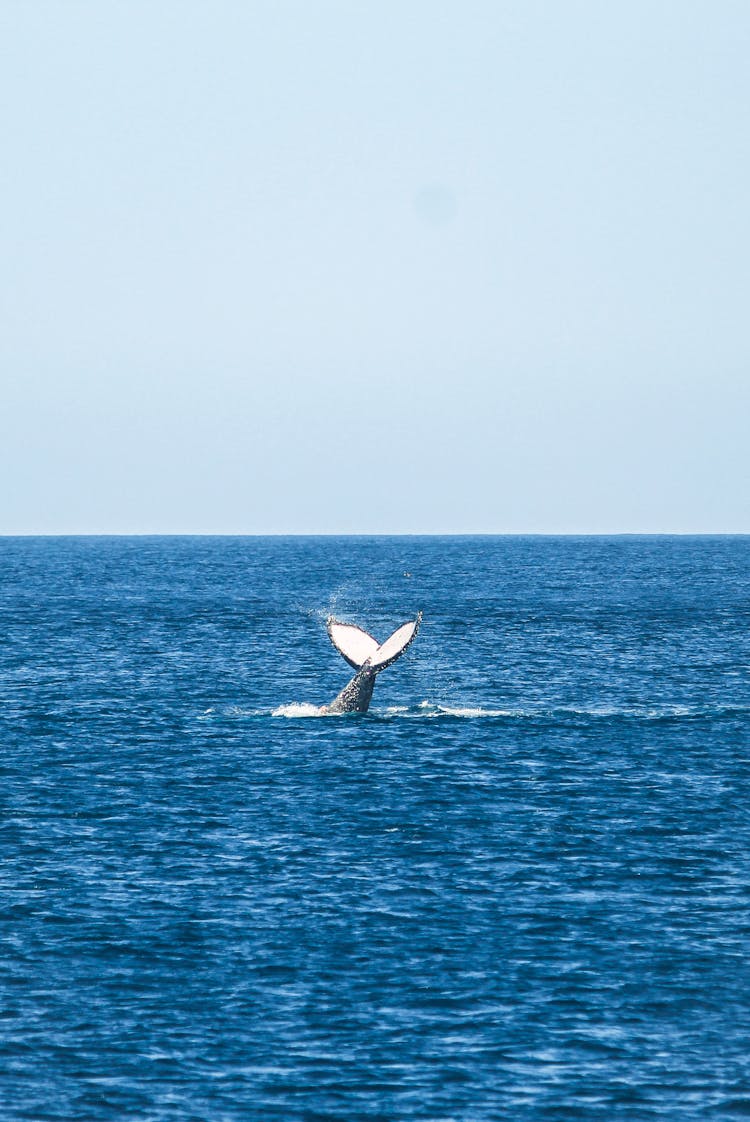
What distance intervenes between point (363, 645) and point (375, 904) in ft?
62.1

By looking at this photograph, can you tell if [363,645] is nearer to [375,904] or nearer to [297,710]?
[297,710]

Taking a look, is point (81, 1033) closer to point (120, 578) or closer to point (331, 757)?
point (331, 757)

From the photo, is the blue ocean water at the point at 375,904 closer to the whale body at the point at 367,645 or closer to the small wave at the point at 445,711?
the small wave at the point at 445,711

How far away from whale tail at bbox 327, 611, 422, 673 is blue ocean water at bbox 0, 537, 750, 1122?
3026 mm

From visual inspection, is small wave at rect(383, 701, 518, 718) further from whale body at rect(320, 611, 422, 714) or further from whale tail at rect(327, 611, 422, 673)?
whale tail at rect(327, 611, 422, 673)

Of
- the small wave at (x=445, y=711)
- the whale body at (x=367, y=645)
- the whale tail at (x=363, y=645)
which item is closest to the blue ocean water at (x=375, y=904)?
the small wave at (x=445, y=711)

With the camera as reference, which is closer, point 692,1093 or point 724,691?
point 692,1093

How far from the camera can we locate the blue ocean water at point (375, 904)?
22.1 m

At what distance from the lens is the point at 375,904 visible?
30.3 metres

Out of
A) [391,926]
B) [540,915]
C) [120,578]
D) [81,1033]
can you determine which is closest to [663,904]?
[540,915]

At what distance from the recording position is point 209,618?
114188 mm

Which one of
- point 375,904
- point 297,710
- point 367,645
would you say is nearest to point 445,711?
point 297,710

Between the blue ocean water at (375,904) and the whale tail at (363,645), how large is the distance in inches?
119

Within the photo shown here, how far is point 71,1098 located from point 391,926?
28.8 ft
